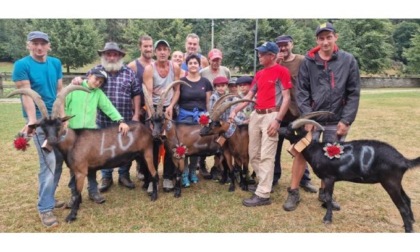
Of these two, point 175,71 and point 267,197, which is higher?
point 175,71

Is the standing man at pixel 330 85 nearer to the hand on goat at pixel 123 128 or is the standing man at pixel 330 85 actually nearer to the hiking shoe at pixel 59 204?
the hand on goat at pixel 123 128

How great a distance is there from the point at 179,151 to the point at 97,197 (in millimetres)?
1612

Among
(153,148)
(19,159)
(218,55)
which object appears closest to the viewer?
(153,148)

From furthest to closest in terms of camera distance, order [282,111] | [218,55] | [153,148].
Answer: [218,55], [153,148], [282,111]

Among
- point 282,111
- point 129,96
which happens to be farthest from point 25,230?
point 282,111

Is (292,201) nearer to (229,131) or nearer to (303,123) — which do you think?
(303,123)

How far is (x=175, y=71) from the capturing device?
20.4ft

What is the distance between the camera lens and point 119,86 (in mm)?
5734

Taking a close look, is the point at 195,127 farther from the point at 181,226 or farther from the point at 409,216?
the point at 409,216

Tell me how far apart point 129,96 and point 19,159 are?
14.6 feet

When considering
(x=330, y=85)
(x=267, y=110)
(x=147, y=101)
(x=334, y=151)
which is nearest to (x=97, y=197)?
(x=147, y=101)

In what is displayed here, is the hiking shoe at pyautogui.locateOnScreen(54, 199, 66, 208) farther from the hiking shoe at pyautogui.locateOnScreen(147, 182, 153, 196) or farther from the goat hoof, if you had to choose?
the hiking shoe at pyautogui.locateOnScreen(147, 182, 153, 196)

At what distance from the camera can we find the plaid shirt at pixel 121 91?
572 cm

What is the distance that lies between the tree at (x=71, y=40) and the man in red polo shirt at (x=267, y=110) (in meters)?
38.7
